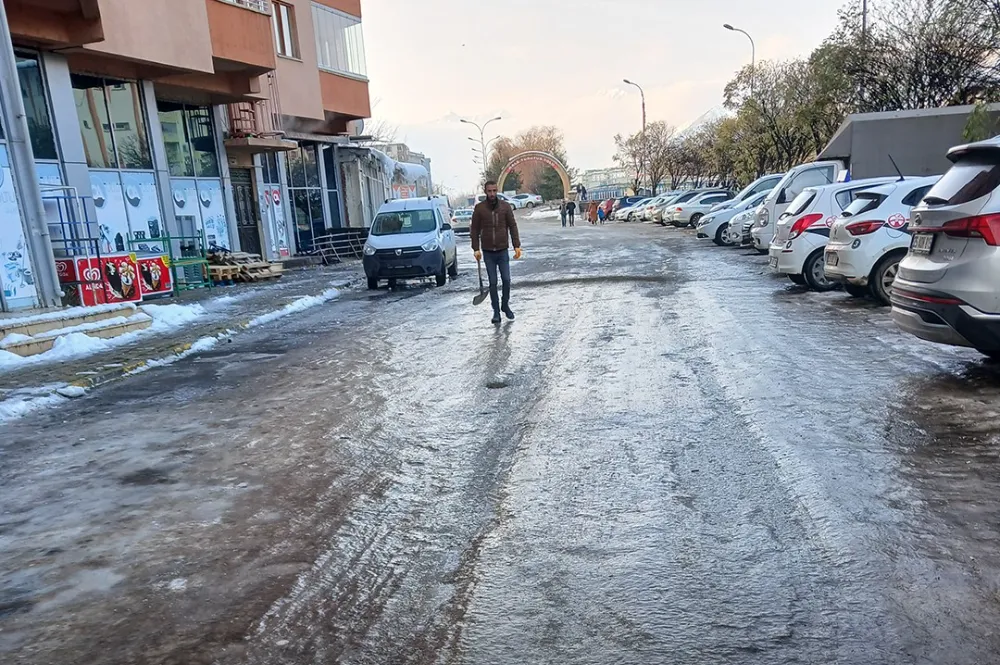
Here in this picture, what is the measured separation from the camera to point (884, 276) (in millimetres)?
10141

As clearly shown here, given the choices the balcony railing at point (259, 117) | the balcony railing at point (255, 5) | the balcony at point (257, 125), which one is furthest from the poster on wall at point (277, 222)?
the balcony railing at point (255, 5)

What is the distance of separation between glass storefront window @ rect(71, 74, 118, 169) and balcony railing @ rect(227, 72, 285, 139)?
17.3ft

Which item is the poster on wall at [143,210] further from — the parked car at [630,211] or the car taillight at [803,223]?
the parked car at [630,211]

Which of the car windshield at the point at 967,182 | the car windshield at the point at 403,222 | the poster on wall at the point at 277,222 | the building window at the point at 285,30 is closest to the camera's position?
the car windshield at the point at 967,182

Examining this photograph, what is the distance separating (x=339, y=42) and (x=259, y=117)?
579cm

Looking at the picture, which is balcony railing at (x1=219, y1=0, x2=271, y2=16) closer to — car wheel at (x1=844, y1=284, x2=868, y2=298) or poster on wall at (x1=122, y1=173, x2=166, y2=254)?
poster on wall at (x1=122, y1=173, x2=166, y2=254)

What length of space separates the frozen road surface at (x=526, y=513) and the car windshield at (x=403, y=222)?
30.8ft

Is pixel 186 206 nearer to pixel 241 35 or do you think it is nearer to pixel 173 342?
pixel 241 35

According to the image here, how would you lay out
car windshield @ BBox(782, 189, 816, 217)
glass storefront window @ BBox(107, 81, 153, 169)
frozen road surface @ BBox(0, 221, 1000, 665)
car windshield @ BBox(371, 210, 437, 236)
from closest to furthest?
1. frozen road surface @ BBox(0, 221, 1000, 665)
2. car windshield @ BBox(782, 189, 816, 217)
3. car windshield @ BBox(371, 210, 437, 236)
4. glass storefront window @ BBox(107, 81, 153, 169)

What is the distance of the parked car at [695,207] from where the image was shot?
3550cm

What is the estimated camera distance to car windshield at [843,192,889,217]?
10.0 metres

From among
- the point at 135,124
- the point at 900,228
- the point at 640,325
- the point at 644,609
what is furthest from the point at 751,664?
the point at 135,124

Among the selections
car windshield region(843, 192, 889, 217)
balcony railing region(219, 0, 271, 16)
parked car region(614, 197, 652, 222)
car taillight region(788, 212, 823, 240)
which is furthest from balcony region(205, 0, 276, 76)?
parked car region(614, 197, 652, 222)

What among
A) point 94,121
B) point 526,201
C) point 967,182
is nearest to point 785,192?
point 967,182
